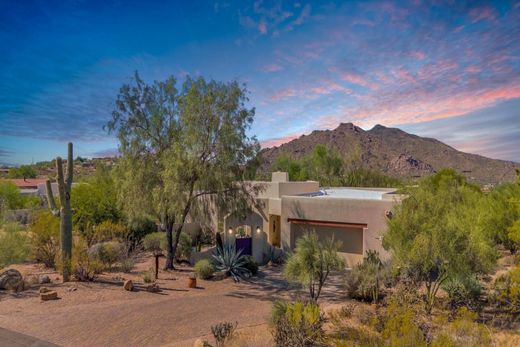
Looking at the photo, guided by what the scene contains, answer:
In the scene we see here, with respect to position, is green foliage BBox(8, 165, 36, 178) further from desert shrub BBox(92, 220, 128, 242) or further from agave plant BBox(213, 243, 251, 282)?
agave plant BBox(213, 243, 251, 282)

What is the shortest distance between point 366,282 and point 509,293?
4516 mm

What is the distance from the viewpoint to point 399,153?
271 ft

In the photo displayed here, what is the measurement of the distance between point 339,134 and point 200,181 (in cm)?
8279

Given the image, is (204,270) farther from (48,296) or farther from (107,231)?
(107,231)

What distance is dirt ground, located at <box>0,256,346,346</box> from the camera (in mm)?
8680

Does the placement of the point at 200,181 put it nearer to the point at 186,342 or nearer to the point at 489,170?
the point at 186,342

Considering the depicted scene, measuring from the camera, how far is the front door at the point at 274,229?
2000cm

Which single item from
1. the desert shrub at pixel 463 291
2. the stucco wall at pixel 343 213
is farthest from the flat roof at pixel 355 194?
the desert shrub at pixel 463 291

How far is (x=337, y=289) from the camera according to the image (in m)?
13.8

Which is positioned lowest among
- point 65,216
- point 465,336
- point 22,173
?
point 465,336

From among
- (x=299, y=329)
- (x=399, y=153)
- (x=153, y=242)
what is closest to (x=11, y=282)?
(x=153, y=242)

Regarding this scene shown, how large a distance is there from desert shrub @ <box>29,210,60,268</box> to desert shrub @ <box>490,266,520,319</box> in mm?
18729

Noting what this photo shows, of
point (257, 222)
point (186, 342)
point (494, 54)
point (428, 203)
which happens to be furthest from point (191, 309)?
point (494, 54)

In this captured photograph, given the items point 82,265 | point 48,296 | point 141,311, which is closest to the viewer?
point 141,311
